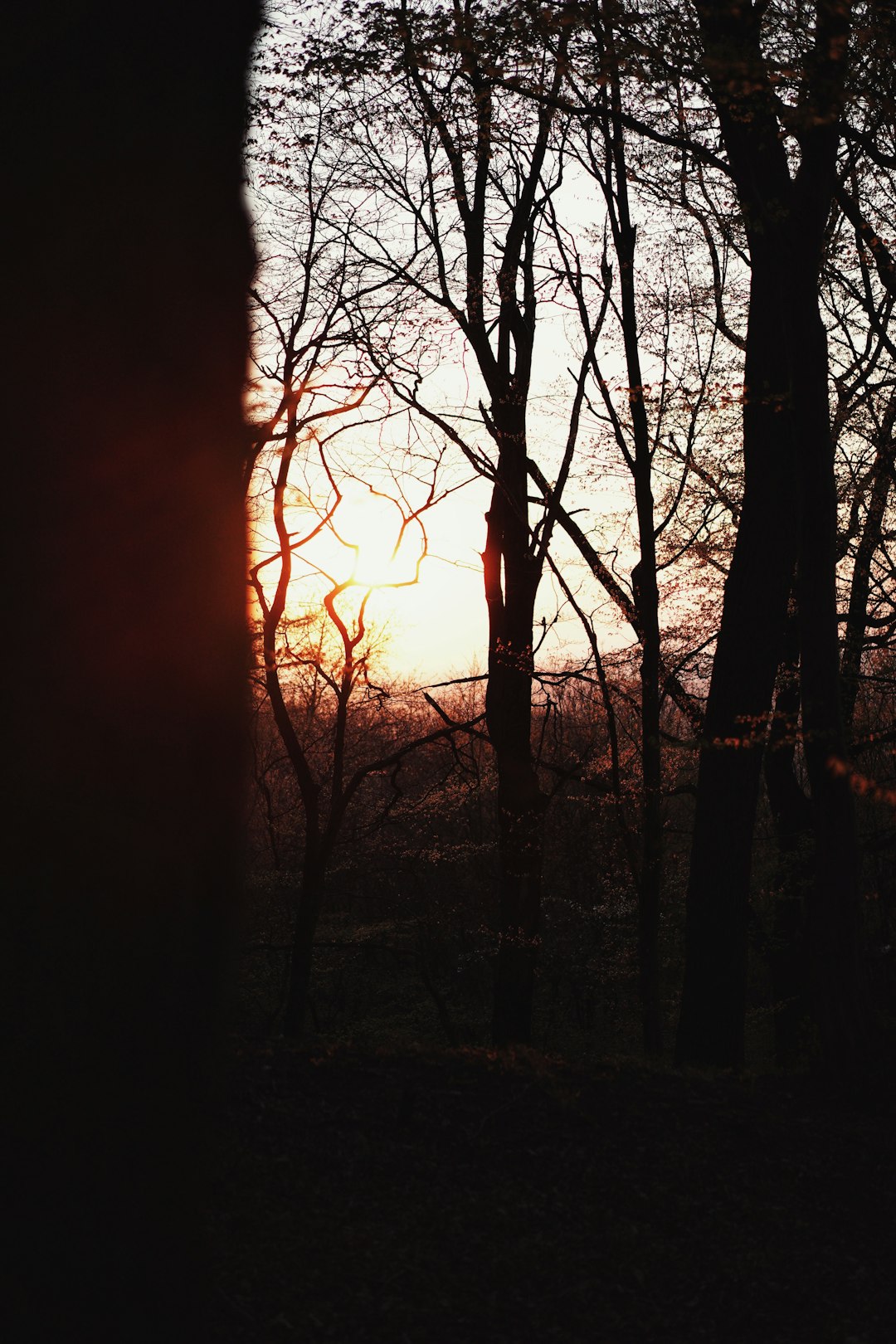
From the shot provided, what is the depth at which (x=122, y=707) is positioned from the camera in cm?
202

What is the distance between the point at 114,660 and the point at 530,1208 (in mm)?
3002

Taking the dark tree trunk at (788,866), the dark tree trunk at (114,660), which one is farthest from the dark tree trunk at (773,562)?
the dark tree trunk at (788,866)

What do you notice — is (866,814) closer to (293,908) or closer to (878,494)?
(878,494)

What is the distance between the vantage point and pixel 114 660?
202 centimetres

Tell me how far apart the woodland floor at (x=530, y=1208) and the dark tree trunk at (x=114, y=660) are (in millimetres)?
1348

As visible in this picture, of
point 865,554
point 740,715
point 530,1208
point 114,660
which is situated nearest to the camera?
point 114,660

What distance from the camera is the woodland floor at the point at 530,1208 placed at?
338 cm

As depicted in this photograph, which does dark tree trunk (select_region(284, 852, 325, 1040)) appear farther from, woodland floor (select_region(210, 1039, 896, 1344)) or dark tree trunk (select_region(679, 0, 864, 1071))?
woodland floor (select_region(210, 1039, 896, 1344))

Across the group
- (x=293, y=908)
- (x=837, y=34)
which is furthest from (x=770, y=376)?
(x=293, y=908)

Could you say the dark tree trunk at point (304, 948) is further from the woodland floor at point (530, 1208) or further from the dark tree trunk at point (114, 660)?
the dark tree trunk at point (114, 660)

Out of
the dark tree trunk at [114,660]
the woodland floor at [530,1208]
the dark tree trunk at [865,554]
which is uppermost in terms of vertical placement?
the dark tree trunk at [865,554]

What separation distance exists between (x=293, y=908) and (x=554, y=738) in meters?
11.4

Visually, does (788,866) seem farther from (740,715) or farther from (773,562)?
(773,562)

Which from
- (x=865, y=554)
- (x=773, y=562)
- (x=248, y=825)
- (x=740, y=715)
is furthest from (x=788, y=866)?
(x=248, y=825)
